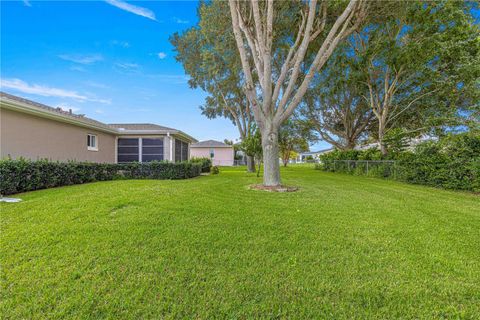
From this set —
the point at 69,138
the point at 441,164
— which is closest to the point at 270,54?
the point at 441,164

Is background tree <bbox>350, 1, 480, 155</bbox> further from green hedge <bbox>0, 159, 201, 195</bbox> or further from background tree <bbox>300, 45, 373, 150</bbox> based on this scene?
green hedge <bbox>0, 159, 201, 195</bbox>

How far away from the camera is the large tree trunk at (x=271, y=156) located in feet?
23.6

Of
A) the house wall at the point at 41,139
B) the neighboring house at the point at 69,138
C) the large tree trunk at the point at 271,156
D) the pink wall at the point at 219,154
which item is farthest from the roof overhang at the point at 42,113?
the pink wall at the point at 219,154

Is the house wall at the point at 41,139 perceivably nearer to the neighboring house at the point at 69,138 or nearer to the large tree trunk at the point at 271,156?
the neighboring house at the point at 69,138

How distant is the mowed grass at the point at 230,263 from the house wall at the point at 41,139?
4545mm

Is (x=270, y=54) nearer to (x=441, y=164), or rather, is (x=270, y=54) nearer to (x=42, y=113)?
(x=441, y=164)

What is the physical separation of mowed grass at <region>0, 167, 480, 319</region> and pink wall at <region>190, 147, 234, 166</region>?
2720cm

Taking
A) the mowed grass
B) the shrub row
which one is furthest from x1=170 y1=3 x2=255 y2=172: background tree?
the shrub row

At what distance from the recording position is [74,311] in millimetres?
1926

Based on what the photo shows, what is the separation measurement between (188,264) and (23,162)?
7343 mm

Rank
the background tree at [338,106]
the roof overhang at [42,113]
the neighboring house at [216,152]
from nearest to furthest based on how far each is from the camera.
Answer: the roof overhang at [42,113] → the background tree at [338,106] → the neighboring house at [216,152]

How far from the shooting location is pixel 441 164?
8.98 m

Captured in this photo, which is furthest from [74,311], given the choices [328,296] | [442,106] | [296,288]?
[442,106]

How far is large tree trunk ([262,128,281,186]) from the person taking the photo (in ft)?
23.6
